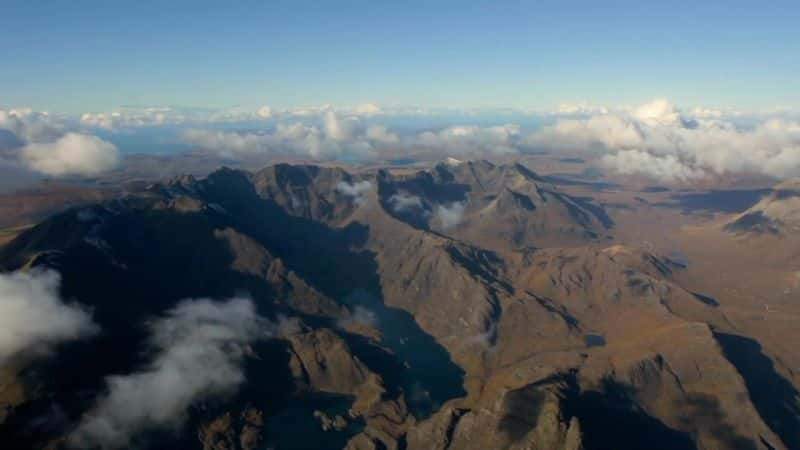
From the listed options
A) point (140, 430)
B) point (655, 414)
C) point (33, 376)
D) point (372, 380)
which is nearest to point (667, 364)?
point (655, 414)

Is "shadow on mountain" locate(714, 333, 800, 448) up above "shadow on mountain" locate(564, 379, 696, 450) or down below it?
below

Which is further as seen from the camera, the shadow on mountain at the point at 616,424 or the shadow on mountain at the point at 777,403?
the shadow on mountain at the point at 777,403

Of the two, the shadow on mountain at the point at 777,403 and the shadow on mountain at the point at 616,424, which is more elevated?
Answer: the shadow on mountain at the point at 616,424

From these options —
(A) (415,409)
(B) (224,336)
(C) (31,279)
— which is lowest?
(A) (415,409)

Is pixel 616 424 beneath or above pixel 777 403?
above

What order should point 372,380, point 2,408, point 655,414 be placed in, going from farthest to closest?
point 372,380 < point 655,414 < point 2,408

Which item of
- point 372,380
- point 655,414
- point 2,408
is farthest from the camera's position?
point 372,380

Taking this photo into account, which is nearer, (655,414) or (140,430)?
(140,430)

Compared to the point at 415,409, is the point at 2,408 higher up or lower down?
higher up

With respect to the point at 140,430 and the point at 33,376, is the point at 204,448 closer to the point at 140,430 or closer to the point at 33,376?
the point at 140,430

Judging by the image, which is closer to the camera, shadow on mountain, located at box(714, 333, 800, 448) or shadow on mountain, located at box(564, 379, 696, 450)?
shadow on mountain, located at box(564, 379, 696, 450)

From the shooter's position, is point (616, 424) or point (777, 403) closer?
point (616, 424)
